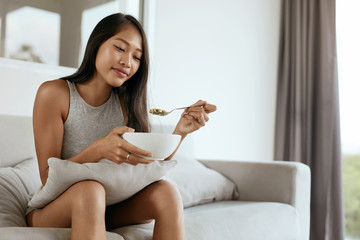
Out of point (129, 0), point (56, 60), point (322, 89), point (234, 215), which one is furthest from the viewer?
point (322, 89)

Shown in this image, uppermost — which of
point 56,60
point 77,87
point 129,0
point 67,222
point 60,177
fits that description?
point 129,0

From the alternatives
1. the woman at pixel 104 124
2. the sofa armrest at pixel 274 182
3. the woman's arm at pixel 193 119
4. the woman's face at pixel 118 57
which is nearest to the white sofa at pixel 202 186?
the sofa armrest at pixel 274 182

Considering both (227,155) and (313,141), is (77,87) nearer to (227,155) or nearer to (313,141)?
(227,155)

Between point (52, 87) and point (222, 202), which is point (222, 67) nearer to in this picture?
point (222, 202)

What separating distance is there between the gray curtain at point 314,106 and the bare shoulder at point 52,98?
2462mm

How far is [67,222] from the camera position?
1199 millimetres

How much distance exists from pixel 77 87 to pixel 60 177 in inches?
16.6

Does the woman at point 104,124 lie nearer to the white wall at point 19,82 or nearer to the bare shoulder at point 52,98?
the bare shoulder at point 52,98

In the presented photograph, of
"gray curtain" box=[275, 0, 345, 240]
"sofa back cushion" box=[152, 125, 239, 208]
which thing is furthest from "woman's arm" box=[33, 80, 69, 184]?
"gray curtain" box=[275, 0, 345, 240]

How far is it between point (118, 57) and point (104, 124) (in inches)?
9.7

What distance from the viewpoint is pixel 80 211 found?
1.10 m

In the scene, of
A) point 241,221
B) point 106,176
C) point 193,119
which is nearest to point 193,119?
point 193,119

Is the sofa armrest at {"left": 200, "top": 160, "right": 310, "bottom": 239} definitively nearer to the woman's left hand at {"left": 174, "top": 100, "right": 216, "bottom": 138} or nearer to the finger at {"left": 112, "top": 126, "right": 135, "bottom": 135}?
the woman's left hand at {"left": 174, "top": 100, "right": 216, "bottom": 138}

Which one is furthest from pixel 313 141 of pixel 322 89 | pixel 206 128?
pixel 206 128
